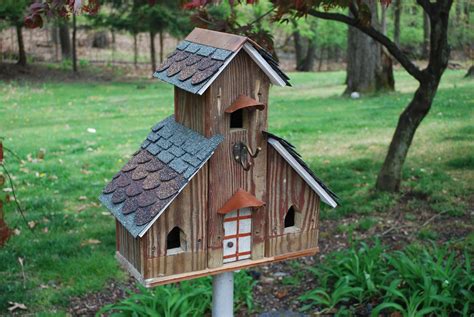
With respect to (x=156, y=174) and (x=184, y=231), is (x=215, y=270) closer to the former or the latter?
(x=184, y=231)

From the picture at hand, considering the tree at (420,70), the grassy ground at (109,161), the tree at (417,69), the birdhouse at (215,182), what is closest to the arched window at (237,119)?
the birdhouse at (215,182)

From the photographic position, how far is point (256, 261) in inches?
120

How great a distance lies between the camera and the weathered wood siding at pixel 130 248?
2.87 metres

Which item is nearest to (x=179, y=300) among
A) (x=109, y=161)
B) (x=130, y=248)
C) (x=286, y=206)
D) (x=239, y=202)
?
(x=130, y=248)

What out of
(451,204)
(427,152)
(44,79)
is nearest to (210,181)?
(451,204)

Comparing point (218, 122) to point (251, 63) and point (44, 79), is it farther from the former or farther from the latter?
point (44, 79)

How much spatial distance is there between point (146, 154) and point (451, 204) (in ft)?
14.1

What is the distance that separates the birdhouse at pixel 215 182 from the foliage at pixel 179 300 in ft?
4.16

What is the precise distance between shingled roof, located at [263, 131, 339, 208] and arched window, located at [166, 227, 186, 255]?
58cm

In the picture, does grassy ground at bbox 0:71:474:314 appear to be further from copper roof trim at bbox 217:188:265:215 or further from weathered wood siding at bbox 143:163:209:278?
copper roof trim at bbox 217:188:265:215

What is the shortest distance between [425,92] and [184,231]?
14.1 feet

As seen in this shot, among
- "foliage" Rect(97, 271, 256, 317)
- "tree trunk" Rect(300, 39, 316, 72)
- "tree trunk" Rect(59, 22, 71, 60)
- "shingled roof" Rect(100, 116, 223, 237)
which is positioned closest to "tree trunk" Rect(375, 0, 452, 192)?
"foliage" Rect(97, 271, 256, 317)

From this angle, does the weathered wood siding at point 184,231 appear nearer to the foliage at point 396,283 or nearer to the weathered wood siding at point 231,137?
the weathered wood siding at point 231,137

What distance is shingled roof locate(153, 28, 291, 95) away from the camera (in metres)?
2.72
